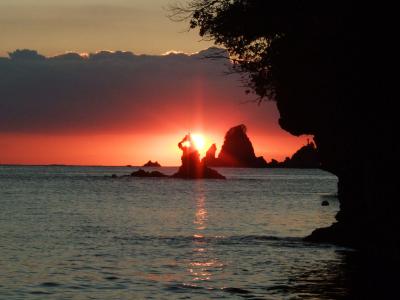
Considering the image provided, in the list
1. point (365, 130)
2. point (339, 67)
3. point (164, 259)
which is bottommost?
point (164, 259)

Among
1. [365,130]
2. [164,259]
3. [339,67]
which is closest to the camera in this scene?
[339,67]

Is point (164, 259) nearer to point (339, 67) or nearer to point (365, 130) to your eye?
point (365, 130)

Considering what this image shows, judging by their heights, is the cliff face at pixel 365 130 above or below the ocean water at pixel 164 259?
above

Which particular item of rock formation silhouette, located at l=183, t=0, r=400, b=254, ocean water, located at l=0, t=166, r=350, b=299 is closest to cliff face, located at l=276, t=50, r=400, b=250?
rock formation silhouette, located at l=183, t=0, r=400, b=254

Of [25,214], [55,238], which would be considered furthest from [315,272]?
[25,214]

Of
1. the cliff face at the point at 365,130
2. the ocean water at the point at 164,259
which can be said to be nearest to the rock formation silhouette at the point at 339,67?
the cliff face at the point at 365,130

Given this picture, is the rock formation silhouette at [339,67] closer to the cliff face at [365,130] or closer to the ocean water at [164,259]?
the cliff face at [365,130]

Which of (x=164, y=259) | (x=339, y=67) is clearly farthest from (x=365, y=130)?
(x=164, y=259)

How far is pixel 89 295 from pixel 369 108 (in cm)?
1159

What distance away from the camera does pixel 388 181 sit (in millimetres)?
30359

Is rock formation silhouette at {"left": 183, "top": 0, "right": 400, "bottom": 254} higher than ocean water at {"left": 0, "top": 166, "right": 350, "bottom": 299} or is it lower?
higher

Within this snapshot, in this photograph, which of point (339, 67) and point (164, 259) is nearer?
point (339, 67)

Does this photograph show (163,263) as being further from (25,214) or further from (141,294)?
(25,214)

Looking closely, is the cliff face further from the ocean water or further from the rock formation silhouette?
the ocean water
